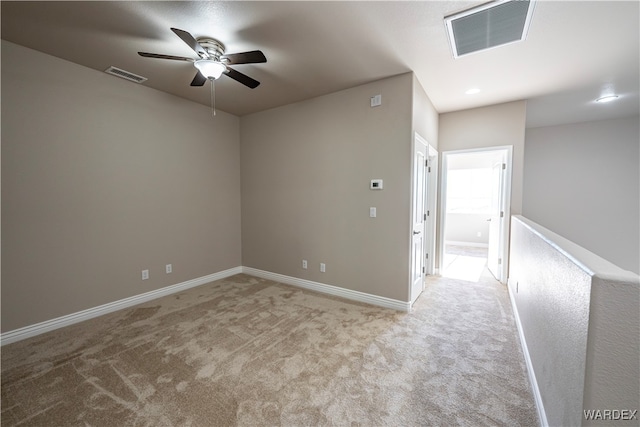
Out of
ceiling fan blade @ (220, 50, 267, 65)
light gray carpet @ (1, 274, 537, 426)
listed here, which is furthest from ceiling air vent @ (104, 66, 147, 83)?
light gray carpet @ (1, 274, 537, 426)

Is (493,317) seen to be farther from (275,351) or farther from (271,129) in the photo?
(271,129)

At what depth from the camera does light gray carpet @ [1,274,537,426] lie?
1601mm

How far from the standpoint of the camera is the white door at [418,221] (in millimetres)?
3105

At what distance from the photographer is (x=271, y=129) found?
4078mm

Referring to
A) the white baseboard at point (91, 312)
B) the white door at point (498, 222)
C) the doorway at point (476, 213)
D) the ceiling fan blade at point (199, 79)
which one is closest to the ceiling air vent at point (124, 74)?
the ceiling fan blade at point (199, 79)

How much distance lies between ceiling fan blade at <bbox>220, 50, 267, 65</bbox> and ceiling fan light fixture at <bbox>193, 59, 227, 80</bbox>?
9 centimetres

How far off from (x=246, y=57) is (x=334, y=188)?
1851 millimetres

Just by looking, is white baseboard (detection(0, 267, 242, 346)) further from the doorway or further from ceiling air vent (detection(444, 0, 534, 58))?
ceiling air vent (detection(444, 0, 534, 58))

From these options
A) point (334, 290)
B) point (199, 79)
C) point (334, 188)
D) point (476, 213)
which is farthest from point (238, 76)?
point (476, 213)

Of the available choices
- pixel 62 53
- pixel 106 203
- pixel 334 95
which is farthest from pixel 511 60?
pixel 106 203

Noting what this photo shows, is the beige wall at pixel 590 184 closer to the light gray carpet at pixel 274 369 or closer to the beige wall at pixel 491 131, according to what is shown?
the beige wall at pixel 491 131

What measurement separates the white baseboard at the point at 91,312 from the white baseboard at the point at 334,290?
0.82m

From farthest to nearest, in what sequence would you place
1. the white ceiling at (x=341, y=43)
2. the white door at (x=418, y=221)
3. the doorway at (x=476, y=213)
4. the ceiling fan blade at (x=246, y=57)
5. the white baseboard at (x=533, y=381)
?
the doorway at (x=476, y=213) → the white door at (x=418, y=221) → the ceiling fan blade at (x=246, y=57) → the white ceiling at (x=341, y=43) → the white baseboard at (x=533, y=381)

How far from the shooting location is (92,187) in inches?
111
